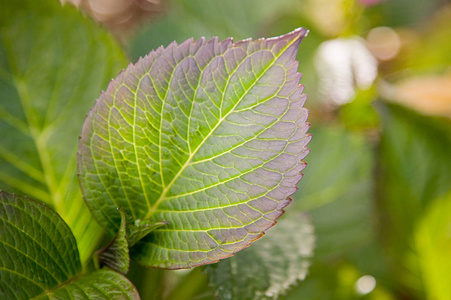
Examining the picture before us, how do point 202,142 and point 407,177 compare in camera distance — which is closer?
point 202,142

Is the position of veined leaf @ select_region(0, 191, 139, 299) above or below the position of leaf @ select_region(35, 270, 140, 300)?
above

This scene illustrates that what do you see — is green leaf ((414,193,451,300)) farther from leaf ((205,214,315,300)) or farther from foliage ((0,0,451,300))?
leaf ((205,214,315,300))

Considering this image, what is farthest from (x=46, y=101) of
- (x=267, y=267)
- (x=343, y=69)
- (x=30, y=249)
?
(x=343, y=69)

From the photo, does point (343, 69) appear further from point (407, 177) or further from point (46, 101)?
point (46, 101)

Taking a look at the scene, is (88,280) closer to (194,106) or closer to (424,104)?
(194,106)

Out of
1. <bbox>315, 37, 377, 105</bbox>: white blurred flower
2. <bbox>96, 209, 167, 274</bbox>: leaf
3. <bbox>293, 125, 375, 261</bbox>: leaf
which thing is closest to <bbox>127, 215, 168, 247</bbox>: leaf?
<bbox>96, 209, 167, 274</bbox>: leaf

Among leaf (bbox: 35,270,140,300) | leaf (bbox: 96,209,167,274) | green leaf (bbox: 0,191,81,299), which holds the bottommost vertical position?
leaf (bbox: 35,270,140,300)
